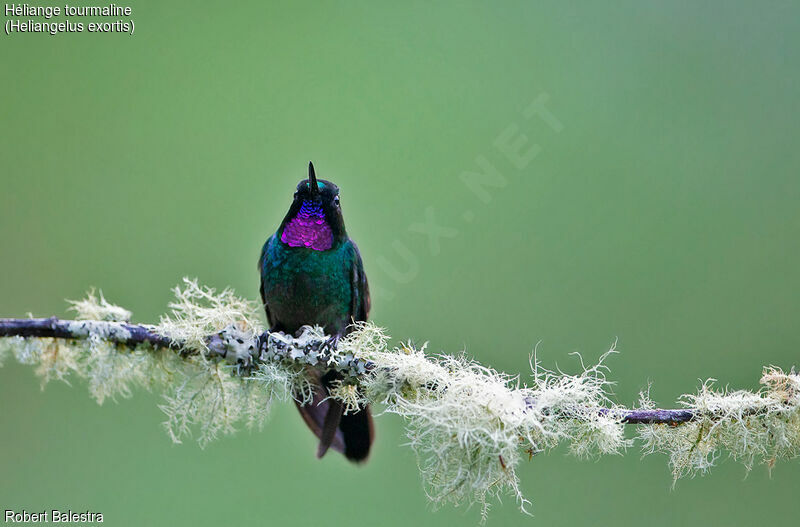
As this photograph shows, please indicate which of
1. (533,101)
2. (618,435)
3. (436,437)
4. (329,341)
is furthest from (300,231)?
(533,101)

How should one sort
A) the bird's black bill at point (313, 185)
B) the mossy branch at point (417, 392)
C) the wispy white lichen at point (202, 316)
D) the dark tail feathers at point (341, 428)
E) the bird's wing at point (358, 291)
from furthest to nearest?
1. the bird's wing at point (358, 291)
2. the bird's black bill at point (313, 185)
3. the dark tail feathers at point (341, 428)
4. the wispy white lichen at point (202, 316)
5. the mossy branch at point (417, 392)

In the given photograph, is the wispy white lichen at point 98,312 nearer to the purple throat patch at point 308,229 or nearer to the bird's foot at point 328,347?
the bird's foot at point 328,347

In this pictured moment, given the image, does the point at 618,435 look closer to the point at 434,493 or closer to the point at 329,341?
the point at 434,493

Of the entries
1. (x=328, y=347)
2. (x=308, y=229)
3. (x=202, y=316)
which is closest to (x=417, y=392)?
(x=328, y=347)

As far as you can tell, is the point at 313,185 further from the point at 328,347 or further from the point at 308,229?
the point at 328,347

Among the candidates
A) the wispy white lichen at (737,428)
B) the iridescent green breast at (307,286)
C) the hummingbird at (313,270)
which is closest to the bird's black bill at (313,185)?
the hummingbird at (313,270)

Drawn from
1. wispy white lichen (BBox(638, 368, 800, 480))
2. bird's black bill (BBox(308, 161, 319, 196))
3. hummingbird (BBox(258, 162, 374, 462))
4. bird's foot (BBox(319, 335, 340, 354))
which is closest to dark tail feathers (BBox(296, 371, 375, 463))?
hummingbird (BBox(258, 162, 374, 462))
